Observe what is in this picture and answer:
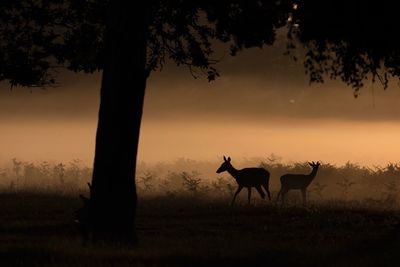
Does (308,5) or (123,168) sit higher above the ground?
(308,5)

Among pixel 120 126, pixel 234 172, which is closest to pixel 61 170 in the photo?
pixel 234 172

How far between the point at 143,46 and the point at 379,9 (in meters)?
5.55

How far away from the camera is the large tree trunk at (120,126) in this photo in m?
14.8

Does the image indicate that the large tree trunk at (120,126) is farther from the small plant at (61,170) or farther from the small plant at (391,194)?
the small plant at (61,170)

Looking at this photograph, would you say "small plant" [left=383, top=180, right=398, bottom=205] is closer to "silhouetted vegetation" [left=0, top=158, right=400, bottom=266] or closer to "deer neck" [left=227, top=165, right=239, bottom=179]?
"silhouetted vegetation" [left=0, top=158, right=400, bottom=266]

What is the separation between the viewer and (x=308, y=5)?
1730 cm

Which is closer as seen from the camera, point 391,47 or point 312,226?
point 391,47

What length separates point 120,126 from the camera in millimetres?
14820

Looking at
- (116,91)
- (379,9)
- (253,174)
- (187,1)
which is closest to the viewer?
(116,91)

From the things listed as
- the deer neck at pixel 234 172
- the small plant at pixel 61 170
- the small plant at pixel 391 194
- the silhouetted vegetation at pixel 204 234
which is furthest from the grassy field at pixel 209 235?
the small plant at pixel 61 170

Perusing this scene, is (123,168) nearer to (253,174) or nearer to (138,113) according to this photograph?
(138,113)

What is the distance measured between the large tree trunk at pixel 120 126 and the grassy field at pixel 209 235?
0.69m

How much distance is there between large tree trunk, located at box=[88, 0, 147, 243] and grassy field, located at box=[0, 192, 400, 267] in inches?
27.3

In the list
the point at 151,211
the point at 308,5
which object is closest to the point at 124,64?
the point at 308,5
